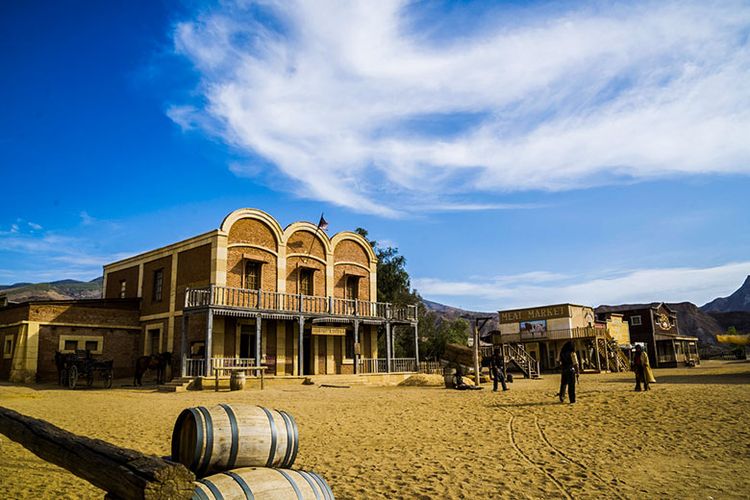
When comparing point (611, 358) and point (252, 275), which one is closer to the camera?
point (252, 275)

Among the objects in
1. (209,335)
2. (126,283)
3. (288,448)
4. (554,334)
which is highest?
(126,283)

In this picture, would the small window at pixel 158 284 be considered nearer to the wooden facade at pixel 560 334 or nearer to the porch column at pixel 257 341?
the porch column at pixel 257 341

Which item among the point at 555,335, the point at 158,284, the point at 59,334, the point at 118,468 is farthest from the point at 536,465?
the point at 555,335

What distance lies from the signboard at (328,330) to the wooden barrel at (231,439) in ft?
71.1

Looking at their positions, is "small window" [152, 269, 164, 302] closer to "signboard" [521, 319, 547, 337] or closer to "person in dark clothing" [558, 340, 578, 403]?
"person in dark clothing" [558, 340, 578, 403]

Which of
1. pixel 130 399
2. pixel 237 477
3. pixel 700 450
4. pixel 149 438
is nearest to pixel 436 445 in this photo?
pixel 700 450

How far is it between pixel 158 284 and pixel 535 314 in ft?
84.6

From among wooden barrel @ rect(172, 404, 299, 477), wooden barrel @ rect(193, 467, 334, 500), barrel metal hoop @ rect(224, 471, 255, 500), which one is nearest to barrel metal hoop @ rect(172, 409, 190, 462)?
wooden barrel @ rect(172, 404, 299, 477)

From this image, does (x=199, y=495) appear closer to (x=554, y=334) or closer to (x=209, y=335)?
(x=209, y=335)

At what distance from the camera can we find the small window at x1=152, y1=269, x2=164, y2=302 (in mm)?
26922

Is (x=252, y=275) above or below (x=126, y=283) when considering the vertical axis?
below

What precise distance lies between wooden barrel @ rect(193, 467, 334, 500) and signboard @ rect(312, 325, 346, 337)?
22.3 metres

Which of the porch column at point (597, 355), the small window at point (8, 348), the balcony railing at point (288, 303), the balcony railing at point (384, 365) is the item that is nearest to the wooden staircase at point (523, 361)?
the balcony railing at point (384, 365)

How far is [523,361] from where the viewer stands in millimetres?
29734
